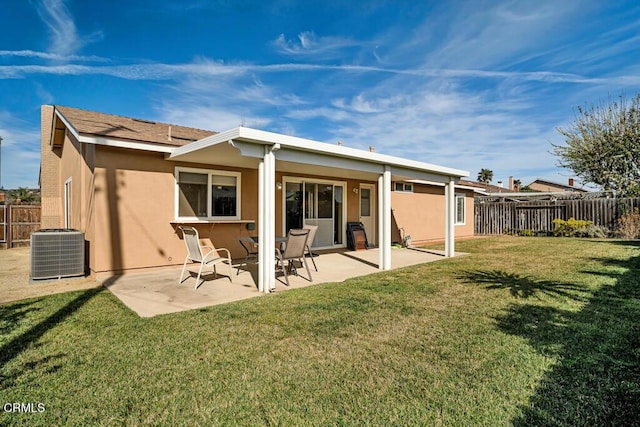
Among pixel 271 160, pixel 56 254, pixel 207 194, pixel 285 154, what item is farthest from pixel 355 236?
pixel 56 254

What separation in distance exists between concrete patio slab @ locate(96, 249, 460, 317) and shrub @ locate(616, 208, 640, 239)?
1136 centimetres

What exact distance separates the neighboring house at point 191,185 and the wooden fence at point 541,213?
913 cm

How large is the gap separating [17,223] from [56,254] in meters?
9.07

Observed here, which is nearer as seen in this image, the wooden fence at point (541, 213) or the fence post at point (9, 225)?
the fence post at point (9, 225)

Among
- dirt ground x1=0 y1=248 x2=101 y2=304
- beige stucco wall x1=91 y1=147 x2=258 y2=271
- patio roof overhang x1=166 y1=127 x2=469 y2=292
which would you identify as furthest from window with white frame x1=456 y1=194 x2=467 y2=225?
dirt ground x1=0 y1=248 x2=101 y2=304

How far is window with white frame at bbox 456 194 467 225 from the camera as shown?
56.4ft

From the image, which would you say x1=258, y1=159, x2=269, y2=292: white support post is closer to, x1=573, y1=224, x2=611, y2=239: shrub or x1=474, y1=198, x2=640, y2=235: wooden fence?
x1=573, y1=224, x2=611, y2=239: shrub

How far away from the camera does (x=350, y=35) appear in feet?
40.8

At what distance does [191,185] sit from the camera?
8438 mm

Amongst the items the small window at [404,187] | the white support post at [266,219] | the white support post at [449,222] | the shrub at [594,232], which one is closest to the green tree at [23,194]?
the small window at [404,187]

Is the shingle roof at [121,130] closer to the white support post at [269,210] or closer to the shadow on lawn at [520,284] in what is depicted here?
the white support post at [269,210]

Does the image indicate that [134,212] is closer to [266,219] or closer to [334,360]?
[266,219]

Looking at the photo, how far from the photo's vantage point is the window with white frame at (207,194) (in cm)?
828

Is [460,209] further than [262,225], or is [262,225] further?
[460,209]
